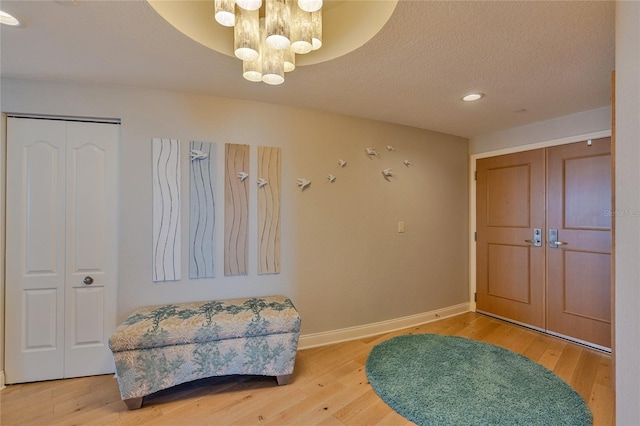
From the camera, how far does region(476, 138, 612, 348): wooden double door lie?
Result: 275 cm

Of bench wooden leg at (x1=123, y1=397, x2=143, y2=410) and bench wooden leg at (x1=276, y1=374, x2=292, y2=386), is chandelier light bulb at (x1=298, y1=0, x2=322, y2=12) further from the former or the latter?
bench wooden leg at (x1=123, y1=397, x2=143, y2=410)

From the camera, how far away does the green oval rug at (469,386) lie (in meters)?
1.81

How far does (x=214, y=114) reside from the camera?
254 cm

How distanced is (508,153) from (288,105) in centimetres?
270

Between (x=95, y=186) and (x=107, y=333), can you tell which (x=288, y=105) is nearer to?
(x=95, y=186)

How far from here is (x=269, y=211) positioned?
8.82 feet

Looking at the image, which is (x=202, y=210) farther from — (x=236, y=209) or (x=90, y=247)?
(x=90, y=247)

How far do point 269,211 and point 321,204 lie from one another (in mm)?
539

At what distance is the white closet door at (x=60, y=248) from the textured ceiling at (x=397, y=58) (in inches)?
20.9

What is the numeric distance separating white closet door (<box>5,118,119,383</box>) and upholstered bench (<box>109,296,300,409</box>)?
0.53 metres

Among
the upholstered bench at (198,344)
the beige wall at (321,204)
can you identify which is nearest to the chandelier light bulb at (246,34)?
the beige wall at (321,204)

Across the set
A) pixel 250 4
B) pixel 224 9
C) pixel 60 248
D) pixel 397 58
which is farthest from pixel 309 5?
pixel 60 248

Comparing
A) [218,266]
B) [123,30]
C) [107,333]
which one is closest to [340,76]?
[123,30]
